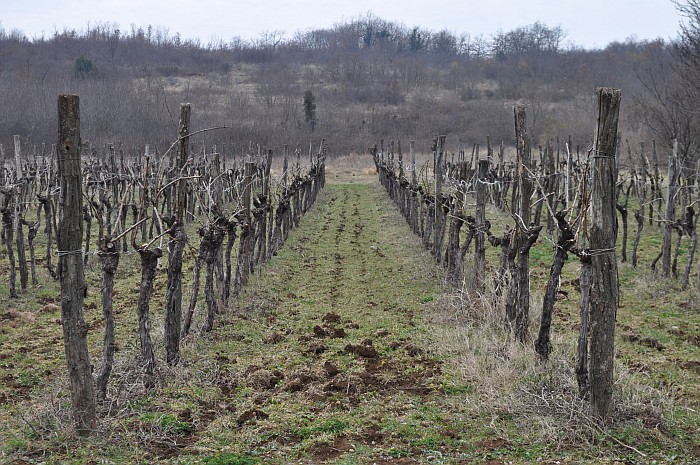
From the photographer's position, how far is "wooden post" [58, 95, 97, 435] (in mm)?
5273

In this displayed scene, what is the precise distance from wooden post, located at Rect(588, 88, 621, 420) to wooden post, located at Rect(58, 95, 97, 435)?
3920 millimetres

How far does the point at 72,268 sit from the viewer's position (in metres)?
5.30

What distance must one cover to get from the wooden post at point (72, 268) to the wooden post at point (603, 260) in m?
3.92

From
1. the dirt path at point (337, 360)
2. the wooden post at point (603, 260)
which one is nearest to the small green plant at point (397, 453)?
the dirt path at point (337, 360)

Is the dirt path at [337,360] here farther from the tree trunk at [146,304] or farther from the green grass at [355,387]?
the tree trunk at [146,304]

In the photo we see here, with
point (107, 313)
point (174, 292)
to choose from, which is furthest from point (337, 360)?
point (107, 313)

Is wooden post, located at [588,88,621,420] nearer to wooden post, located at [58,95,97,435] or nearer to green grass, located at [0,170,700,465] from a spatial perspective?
green grass, located at [0,170,700,465]

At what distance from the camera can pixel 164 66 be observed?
85.2 m

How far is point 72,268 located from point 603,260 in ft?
13.5

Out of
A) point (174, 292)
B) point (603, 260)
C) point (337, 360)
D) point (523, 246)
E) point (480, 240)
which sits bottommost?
point (337, 360)

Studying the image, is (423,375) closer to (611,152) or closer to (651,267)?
(611,152)

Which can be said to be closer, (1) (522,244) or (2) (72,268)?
(2) (72,268)

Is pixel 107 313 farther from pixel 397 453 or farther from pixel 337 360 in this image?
pixel 397 453

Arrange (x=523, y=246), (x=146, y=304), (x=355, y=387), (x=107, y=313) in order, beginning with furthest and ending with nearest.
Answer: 1. (x=523, y=246)
2. (x=355, y=387)
3. (x=146, y=304)
4. (x=107, y=313)
